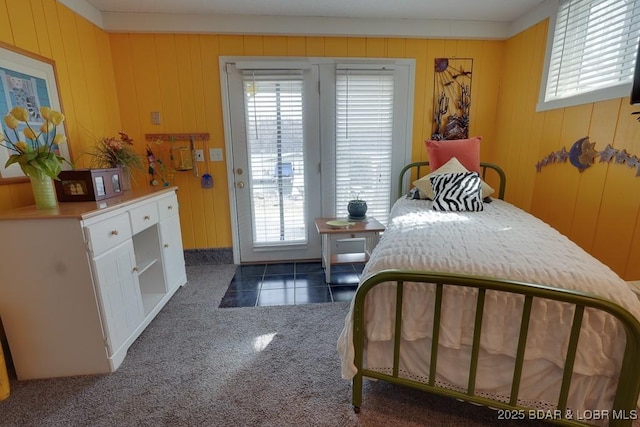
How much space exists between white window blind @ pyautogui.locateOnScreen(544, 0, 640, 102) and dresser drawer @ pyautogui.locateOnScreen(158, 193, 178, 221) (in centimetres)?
323

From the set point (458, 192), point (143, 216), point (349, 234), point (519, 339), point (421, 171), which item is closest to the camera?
point (519, 339)

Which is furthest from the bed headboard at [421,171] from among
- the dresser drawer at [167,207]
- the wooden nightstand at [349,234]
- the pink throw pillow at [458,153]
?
the dresser drawer at [167,207]

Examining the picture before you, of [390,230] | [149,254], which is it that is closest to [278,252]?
[149,254]

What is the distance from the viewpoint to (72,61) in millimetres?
2207

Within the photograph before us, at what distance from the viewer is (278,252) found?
317 cm

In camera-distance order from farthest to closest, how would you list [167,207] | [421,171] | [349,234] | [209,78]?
[421,171]
[209,78]
[349,234]
[167,207]

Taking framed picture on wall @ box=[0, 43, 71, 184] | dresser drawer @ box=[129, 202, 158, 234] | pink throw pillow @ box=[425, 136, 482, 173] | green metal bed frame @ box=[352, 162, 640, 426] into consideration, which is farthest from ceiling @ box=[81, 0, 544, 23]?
green metal bed frame @ box=[352, 162, 640, 426]

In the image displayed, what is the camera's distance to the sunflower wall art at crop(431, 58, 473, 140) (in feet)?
9.56

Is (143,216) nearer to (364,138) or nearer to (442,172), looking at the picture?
(364,138)

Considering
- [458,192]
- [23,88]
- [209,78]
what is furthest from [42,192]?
[458,192]

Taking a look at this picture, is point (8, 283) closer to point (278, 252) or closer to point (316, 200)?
point (278, 252)

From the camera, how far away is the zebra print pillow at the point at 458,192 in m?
2.16

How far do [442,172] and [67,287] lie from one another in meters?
2.66

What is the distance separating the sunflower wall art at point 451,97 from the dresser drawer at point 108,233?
2.83 m
